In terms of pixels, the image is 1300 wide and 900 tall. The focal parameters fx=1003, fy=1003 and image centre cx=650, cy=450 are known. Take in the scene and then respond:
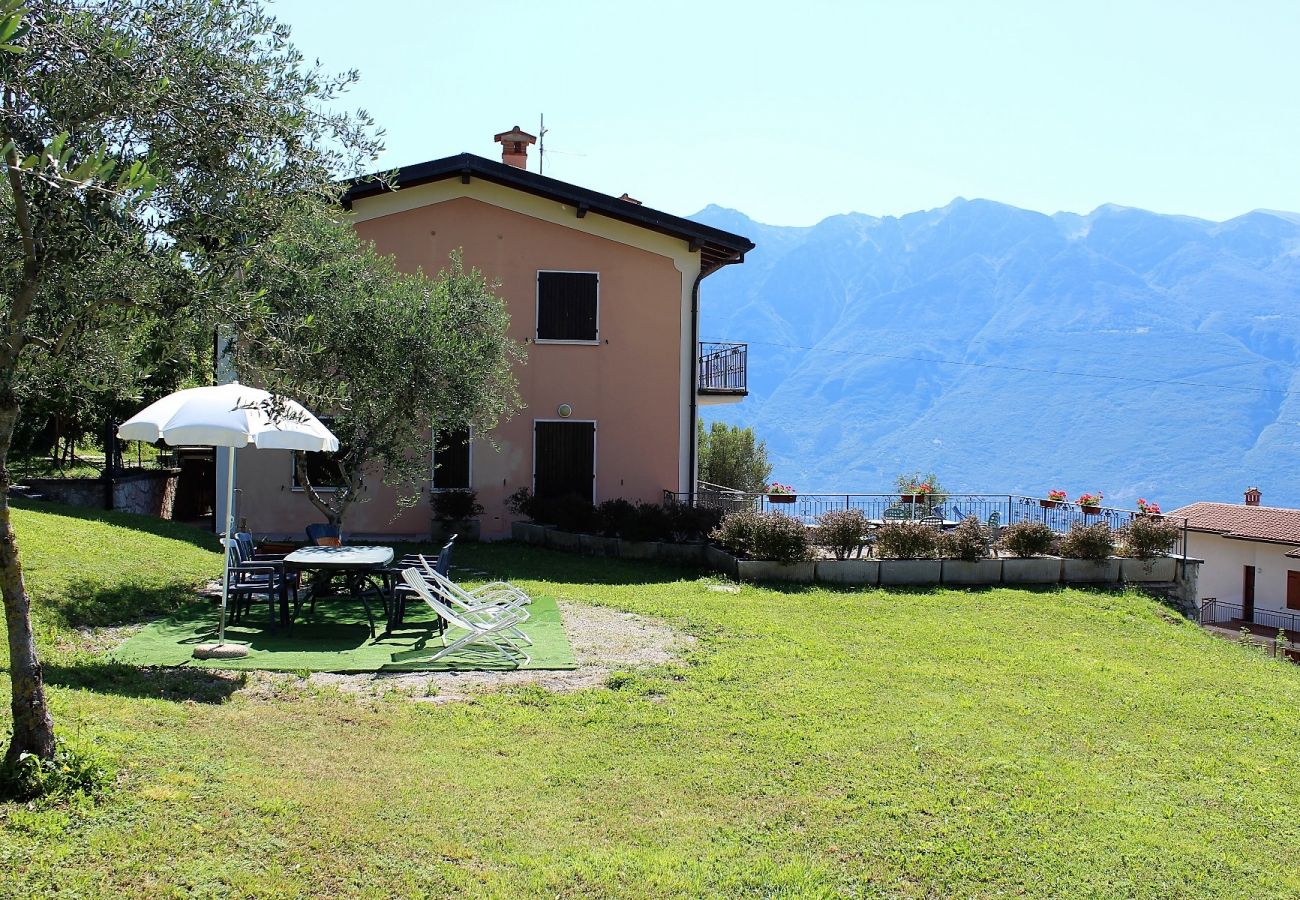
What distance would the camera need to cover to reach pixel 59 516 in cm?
1291

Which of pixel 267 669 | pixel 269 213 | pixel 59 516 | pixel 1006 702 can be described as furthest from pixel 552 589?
pixel 269 213

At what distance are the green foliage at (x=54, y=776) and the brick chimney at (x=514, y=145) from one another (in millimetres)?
16161

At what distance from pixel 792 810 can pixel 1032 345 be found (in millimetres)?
164461

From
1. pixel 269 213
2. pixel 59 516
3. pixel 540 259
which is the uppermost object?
pixel 540 259

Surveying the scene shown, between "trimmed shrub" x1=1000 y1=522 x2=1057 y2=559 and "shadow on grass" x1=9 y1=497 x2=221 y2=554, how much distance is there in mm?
10580

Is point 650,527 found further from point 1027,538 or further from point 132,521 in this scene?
point 132,521

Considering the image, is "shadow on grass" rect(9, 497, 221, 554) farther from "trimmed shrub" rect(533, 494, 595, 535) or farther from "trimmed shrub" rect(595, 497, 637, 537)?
"trimmed shrub" rect(595, 497, 637, 537)

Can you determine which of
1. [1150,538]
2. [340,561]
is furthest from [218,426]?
[1150,538]

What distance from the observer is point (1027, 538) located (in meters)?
13.4

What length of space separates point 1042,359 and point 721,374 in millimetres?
146109

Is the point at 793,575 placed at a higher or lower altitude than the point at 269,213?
lower

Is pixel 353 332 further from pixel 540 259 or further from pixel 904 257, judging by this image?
pixel 904 257

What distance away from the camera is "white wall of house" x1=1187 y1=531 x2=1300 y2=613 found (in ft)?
104

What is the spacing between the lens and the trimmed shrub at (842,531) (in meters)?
13.1
